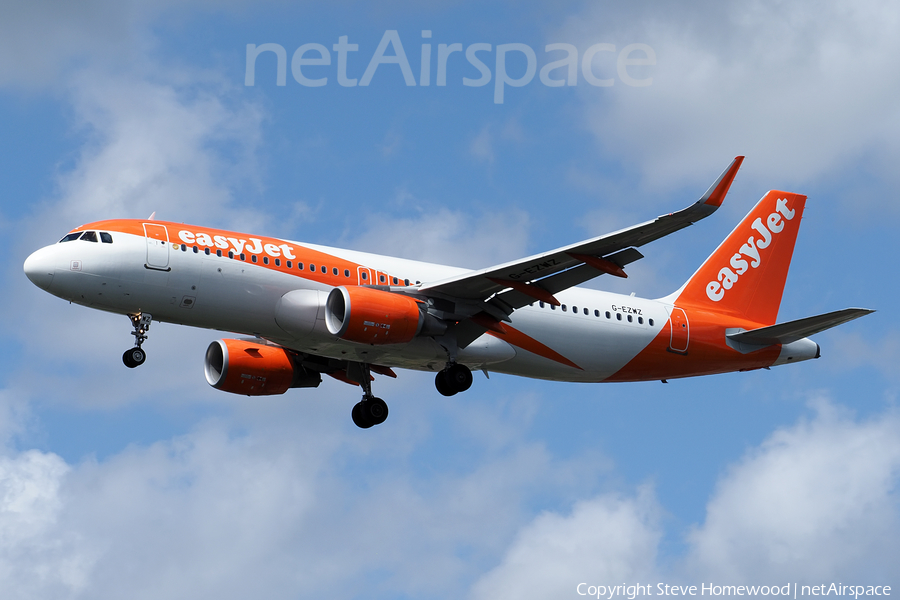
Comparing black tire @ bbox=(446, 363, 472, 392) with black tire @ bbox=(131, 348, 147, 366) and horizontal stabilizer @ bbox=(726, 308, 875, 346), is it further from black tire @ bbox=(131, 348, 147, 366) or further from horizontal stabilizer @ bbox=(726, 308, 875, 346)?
horizontal stabilizer @ bbox=(726, 308, 875, 346)

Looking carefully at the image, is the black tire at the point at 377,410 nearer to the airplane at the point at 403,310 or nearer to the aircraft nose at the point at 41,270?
the airplane at the point at 403,310

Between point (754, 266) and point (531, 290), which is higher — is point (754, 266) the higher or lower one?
the higher one

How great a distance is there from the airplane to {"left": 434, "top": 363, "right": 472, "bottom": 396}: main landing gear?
4cm

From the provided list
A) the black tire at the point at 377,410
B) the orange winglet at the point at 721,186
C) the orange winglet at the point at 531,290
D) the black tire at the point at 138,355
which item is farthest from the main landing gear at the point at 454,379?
the orange winglet at the point at 721,186

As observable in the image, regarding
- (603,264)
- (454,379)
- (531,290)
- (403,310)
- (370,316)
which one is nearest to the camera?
(603,264)

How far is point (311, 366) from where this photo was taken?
37688 millimetres

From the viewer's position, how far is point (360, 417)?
37688mm

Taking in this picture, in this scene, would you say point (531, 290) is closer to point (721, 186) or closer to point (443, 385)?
point (443, 385)

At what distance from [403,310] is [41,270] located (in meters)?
9.57

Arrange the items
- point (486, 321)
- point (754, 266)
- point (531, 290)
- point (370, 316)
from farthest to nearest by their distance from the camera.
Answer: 1. point (754, 266)
2. point (486, 321)
3. point (531, 290)
4. point (370, 316)

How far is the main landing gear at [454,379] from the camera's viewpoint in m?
34.1

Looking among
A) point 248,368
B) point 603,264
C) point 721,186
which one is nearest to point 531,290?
point 603,264

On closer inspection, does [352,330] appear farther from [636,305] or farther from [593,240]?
[636,305]

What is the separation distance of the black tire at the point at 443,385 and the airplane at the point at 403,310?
0.14 ft
